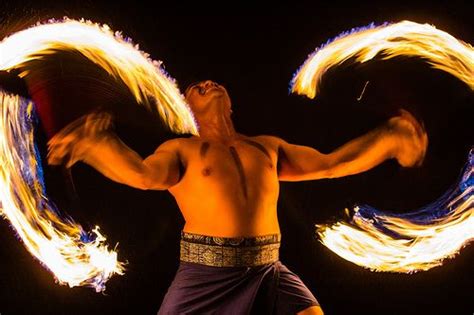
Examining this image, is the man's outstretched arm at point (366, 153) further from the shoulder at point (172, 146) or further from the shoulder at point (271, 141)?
the shoulder at point (172, 146)

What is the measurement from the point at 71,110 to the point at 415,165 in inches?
81.1

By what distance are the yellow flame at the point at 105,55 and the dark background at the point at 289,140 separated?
329 millimetres

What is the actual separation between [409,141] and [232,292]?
55.0 inches

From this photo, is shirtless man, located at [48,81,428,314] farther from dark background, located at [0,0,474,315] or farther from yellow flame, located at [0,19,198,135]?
dark background, located at [0,0,474,315]

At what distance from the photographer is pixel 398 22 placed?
397 centimetres

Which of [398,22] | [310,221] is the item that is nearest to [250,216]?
[310,221]

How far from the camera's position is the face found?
3.81m

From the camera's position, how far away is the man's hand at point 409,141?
378cm

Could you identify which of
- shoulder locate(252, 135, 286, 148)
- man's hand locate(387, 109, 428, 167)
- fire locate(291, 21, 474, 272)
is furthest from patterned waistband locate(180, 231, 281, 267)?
man's hand locate(387, 109, 428, 167)

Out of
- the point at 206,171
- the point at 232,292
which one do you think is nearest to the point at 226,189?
the point at 206,171

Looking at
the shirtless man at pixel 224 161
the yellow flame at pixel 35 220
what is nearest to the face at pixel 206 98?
the shirtless man at pixel 224 161

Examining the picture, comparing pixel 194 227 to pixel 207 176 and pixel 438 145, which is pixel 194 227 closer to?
pixel 207 176

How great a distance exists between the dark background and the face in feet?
1.29

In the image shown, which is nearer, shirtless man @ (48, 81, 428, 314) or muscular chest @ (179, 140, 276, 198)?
shirtless man @ (48, 81, 428, 314)
